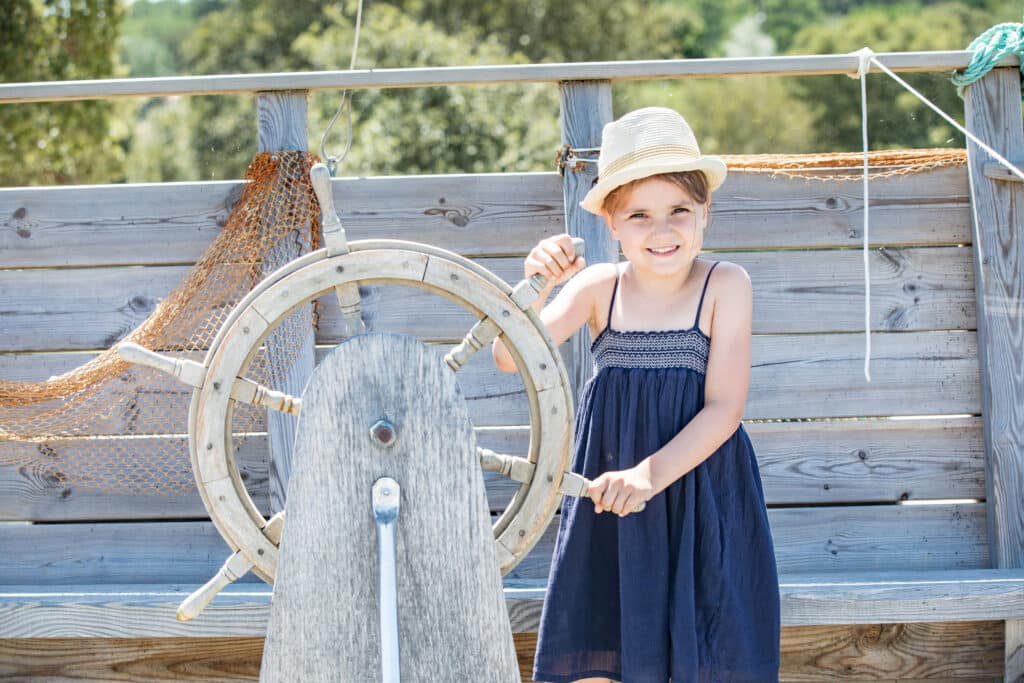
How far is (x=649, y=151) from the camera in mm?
2266

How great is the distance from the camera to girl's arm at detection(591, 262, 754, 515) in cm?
211

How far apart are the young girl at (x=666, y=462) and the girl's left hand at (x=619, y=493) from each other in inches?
3.4

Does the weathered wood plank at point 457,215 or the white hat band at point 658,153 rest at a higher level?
the weathered wood plank at point 457,215

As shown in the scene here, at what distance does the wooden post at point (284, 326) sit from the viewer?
3043 millimetres

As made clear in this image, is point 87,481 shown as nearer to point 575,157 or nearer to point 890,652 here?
point 575,157

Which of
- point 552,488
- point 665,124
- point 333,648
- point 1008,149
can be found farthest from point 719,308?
point 1008,149

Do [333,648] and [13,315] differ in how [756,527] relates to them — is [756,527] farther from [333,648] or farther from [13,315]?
[13,315]

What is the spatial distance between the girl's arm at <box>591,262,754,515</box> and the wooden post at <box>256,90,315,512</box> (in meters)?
1.16

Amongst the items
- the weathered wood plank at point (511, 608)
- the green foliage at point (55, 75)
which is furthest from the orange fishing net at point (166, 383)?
the green foliage at point (55, 75)

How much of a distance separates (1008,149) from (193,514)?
2374 millimetres

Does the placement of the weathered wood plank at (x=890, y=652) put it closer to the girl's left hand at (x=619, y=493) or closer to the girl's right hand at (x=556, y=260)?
the girl's left hand at (x=619, y=493)

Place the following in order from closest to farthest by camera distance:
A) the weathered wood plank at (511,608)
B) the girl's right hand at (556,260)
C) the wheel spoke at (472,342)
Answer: the wheel spoke at (472,342) → the girl's right hand at (556,260) → the weathered wood plank at (511,608)

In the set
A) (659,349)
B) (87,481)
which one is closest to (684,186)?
(659,349)

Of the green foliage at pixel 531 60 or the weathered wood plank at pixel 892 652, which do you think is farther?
the green foliage at pixel 531 60
